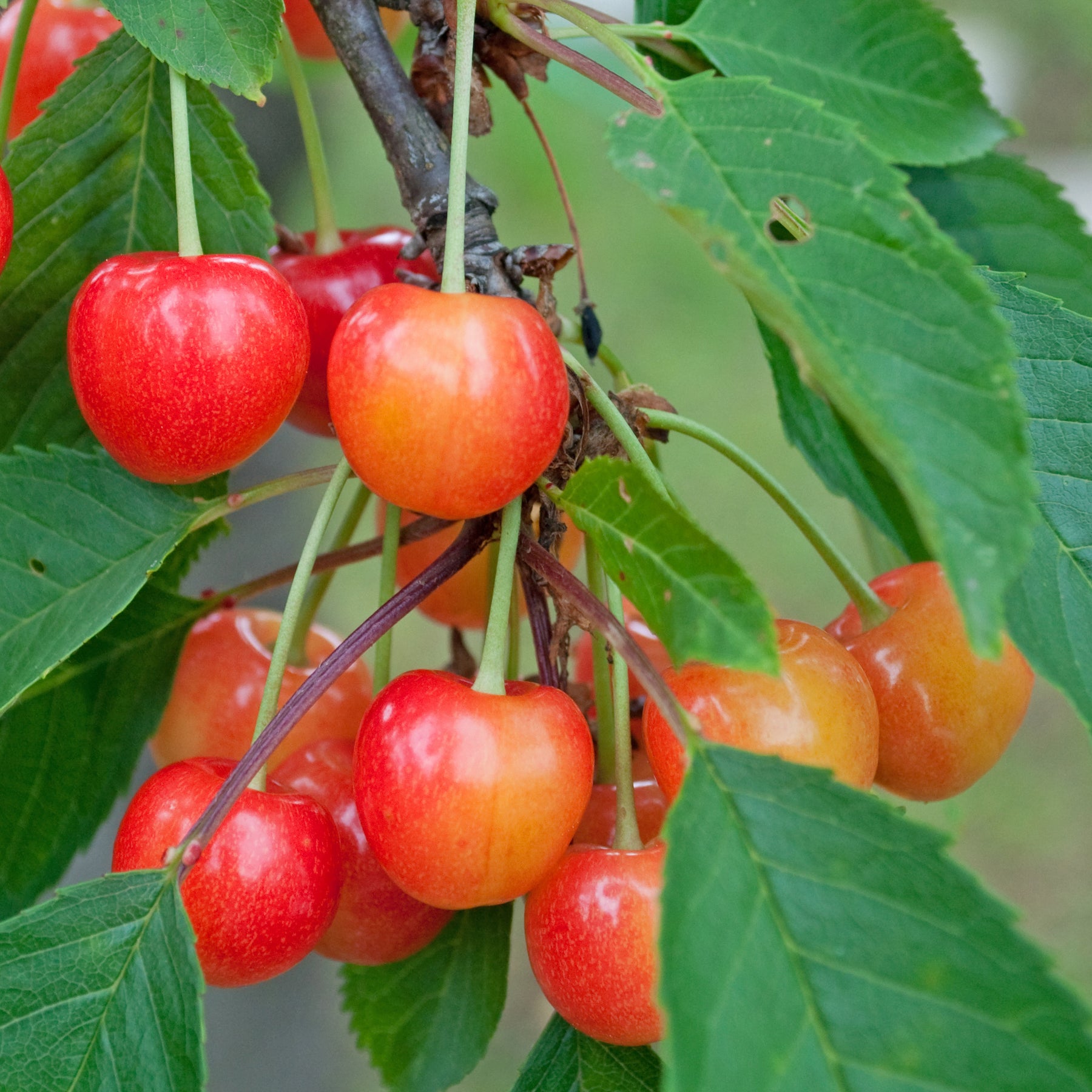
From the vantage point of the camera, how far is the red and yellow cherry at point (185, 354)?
1.62ft

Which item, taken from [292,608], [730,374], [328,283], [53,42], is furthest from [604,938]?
[730,374]

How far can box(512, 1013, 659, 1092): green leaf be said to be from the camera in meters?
0.57

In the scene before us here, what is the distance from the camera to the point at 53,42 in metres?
0.77

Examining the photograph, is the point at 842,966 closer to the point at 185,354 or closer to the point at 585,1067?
the point at 585,1067

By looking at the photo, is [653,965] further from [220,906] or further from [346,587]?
[346,587]

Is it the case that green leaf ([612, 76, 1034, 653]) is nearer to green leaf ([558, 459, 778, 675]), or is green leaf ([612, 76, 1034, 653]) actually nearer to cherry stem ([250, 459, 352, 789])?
green leaf ([558, 459, 778, 675])

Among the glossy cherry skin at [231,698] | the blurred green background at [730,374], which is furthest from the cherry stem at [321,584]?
the blurred green background at [730,374]

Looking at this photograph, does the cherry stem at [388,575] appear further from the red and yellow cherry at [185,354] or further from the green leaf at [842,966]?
the green leaf at [842,966]

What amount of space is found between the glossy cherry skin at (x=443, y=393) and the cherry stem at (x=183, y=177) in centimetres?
12

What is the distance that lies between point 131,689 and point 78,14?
45 cm

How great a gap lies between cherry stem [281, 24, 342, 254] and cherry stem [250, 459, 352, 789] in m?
0.23

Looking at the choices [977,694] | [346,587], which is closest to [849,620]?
[977,694]

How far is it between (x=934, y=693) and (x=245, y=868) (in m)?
0.34

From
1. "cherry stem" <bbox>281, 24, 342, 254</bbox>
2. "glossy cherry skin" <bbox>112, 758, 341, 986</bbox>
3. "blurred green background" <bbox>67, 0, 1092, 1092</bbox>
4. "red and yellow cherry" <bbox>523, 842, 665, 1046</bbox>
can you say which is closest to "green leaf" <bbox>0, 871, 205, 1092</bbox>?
"glossy cherry skin" <bbox>112, 758, 341, 986</bbox>
